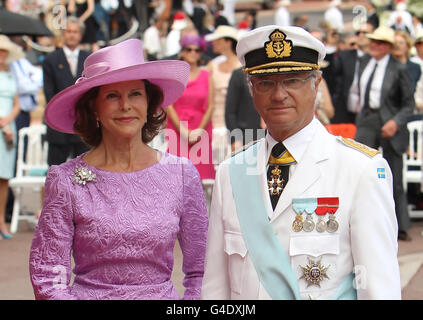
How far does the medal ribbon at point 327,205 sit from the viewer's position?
2.82 meters

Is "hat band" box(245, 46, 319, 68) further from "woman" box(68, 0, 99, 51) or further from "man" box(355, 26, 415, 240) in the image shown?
"woman" box(68, 0, 99, 51)

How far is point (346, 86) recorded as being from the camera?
1122 cm

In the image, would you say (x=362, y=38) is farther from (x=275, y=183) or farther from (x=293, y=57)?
(x=275, y=183)

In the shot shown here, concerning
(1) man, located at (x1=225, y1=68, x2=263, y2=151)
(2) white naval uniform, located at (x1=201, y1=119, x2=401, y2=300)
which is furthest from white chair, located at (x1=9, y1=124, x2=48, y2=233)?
(2) white naval uniform, located at (x1=201, y1=119, x2=401, y2=300)

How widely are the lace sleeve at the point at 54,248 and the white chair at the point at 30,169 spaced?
241 inches

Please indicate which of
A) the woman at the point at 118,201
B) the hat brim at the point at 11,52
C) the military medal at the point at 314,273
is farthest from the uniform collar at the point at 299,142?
the hat brim at the point at 11,52

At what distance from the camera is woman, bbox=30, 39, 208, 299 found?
3465 mm

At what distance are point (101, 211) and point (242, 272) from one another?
85 centimetres

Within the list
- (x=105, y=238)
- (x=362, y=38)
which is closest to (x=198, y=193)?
Result: (x=105, y=238)

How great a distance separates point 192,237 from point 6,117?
5877mm

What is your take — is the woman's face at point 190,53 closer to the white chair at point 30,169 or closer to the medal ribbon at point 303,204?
the white chair at point 30,169

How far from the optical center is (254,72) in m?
2.96

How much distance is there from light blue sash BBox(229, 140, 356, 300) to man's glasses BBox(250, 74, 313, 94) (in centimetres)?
29
